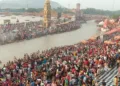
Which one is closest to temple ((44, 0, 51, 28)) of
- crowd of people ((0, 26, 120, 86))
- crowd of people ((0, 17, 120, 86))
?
crowd of people ((0, 17, 120, 86))

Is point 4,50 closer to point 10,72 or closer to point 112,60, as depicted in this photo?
point 10,72

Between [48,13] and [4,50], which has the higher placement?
[48,13]

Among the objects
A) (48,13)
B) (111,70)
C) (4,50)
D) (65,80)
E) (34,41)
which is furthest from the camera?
(48,13)

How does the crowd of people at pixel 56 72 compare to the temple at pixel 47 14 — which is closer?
the crowd of people at pixel 56 72

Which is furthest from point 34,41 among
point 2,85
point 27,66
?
point 2,85

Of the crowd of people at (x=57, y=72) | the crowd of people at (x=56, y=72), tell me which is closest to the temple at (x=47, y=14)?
the crowd of people at (x=57, y=72)

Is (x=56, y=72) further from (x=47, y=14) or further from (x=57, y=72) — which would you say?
(x=47, y=14)

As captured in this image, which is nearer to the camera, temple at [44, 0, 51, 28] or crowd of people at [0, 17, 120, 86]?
crowd of people at [0, 17, 120, 86]

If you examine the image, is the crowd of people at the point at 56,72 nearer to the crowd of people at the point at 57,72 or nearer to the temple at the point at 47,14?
the crowd of people at the point at 57,72

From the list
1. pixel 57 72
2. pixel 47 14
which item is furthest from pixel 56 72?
pixel 47 14

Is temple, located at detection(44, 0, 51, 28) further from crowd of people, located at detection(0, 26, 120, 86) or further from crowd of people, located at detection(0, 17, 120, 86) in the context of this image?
crowd of people, located at detection(0, 26, 120, 86)

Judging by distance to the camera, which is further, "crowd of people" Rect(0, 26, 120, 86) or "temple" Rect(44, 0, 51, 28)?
"temple" Rect(44, 0, 51, 28)
